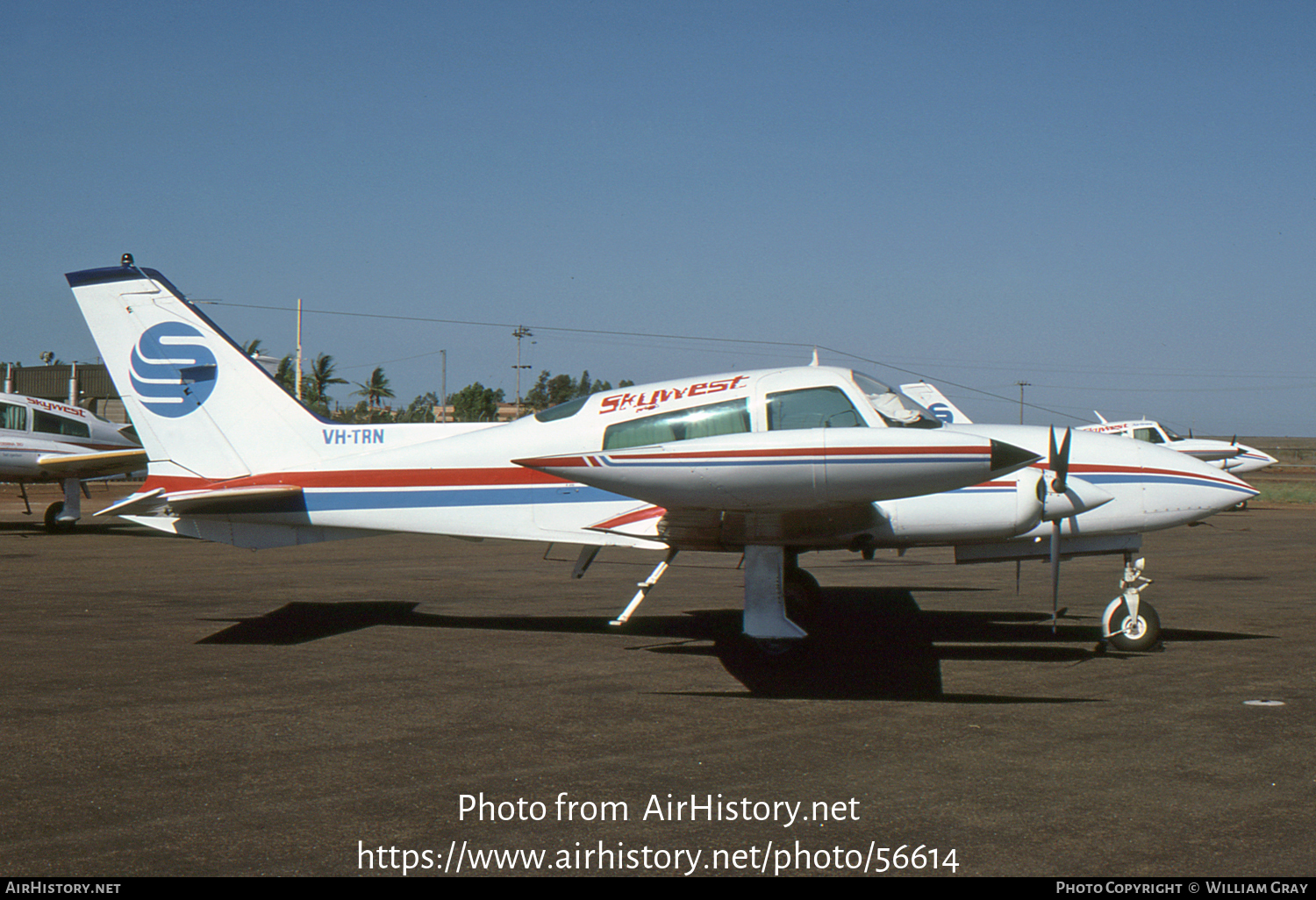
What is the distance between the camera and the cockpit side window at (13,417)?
2228 centimetres

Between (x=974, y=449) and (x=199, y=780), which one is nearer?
(x=199, y=780)

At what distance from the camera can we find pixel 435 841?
14.8ft

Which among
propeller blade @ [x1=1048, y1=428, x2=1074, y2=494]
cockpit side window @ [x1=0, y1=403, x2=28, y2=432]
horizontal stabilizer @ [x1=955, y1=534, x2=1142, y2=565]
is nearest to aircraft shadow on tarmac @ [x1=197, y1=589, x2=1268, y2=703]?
horizontal stabilizer @ [x1=955, y1=534, x2=1142, y2=565]

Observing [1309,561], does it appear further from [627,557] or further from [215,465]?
[215,465]

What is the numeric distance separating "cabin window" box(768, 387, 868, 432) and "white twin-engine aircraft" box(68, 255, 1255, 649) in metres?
0.02

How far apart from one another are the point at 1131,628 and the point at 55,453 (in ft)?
72.5

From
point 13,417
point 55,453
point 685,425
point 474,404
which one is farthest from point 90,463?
point 474,404

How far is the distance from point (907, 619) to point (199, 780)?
302 inches

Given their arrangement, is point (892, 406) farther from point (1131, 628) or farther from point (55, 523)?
point (55, 523)

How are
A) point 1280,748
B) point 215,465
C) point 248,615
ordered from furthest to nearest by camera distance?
point 248,615 → point 215,465 → point 1280,748

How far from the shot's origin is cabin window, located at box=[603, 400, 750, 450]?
869cm

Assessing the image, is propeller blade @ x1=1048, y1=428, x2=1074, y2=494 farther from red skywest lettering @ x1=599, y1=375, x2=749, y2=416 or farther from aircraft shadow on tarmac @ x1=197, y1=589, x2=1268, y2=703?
red skywest lettering @ x1=599, y1=375, x2=749, y2=416

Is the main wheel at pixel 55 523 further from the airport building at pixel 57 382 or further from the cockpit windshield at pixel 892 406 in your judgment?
the airport building at pixel 57 382
